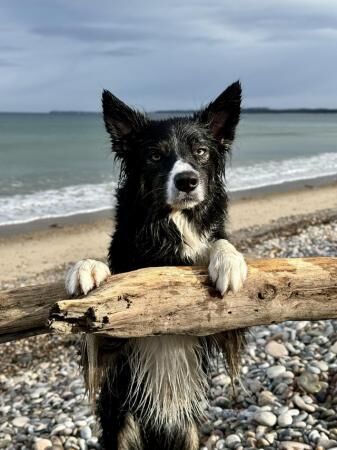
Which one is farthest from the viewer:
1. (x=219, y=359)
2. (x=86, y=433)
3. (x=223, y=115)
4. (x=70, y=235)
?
(x=70, y=235)

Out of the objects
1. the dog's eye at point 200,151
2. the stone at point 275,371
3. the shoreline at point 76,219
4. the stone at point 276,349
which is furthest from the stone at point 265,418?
the shoreline at point 76,219

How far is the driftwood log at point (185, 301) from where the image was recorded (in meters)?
3.32

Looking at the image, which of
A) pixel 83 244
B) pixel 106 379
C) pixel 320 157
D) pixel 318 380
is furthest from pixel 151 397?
pixel 320 157

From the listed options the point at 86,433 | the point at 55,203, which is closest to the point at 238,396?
the point at 86,433

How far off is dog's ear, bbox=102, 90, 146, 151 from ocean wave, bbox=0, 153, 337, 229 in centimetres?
790

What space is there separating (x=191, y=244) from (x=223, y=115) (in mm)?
990

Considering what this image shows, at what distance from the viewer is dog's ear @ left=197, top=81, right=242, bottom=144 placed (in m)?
4.40

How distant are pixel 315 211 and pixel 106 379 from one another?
41.5ft

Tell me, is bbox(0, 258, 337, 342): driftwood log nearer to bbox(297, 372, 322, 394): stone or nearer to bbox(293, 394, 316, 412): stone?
bbox(293, 394, 316, 412): stone

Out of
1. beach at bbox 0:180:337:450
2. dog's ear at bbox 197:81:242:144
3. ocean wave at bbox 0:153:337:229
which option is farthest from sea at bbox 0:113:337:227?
dog's ear at bbox 197:81:242:144

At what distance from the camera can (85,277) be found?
138 inches

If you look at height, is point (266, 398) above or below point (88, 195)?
below

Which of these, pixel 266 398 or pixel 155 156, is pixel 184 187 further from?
pixel 266 398

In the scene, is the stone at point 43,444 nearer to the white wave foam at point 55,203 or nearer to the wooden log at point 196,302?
the wooden log at point 196,302
